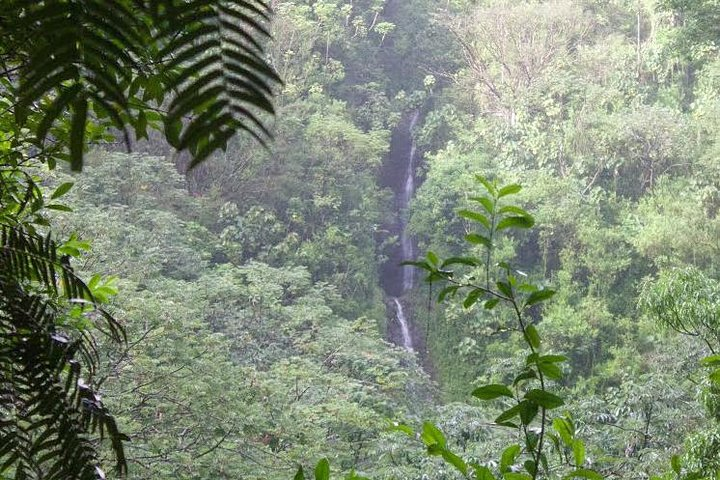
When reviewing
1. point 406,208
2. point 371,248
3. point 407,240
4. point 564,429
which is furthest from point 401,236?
point 564,429

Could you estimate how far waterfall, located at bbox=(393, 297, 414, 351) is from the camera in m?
9.35

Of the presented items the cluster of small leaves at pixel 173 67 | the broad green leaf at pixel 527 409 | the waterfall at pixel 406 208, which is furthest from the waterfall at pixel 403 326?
the cluster of small leaves at pixel 173 67

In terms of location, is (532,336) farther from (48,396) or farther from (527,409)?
(48,396)

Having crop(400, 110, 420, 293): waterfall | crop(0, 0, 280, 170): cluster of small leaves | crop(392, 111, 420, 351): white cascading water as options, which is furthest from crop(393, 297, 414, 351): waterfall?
crop(0, 0, 280, 170): cluster of small leaves

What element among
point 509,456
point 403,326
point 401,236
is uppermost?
point 401,236

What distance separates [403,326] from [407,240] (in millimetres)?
1584

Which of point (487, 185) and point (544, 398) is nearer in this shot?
point (544, 398)

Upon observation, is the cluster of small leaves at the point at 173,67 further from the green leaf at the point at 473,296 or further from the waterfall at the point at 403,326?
the waterfall at the point at 403,326

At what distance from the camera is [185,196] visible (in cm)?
752

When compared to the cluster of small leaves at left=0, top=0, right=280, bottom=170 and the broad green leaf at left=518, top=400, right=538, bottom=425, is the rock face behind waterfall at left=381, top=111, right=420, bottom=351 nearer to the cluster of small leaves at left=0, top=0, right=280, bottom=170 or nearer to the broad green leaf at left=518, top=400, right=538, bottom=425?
the broad green leaf at left=518, top=400, right=538, bottom=425

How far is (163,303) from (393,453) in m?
1.68

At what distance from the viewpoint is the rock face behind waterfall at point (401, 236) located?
9.59 m

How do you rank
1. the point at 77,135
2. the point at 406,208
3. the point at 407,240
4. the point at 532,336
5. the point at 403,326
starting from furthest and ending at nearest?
1. the point at 406,208
2. the point at 407,240
3. the point at 403,326
4. the point at 532,336
5. the point at 77,135

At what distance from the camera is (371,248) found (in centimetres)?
959
